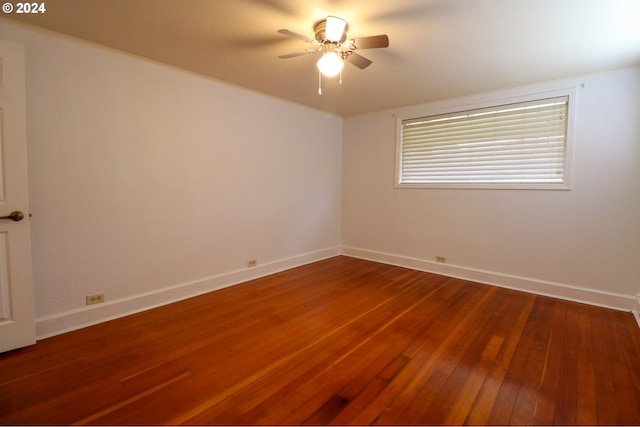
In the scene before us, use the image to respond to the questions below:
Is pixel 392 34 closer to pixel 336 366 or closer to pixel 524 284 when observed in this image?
pixel 336 366

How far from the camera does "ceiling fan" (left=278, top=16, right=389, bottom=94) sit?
79.6 inches

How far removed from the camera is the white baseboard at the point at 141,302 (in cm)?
239

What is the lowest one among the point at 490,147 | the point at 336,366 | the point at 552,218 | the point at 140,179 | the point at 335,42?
the point at 336,366

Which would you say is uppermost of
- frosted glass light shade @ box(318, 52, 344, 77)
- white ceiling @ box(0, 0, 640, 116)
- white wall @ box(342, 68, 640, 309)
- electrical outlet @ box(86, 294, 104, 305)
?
white ceiling @ box(0, 0, 640, 116)

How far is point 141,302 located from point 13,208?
4.22 feet

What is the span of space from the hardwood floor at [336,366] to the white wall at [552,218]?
1.27 feet

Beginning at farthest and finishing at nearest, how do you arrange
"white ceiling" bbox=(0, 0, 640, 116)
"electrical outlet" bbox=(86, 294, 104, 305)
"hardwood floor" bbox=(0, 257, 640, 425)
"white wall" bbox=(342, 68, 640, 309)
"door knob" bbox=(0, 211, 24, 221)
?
"white wall" bbox=(342, 68, 640, 309) → "electrical outlet" bbox=(86, 294, 104, 305) → "door knob" bbox=(0, 211, 24, 221) → "white ceiling" bbox=(0, 0, 640, 116) → "hardwood floor" bbox=(0, 257, 640, 425)

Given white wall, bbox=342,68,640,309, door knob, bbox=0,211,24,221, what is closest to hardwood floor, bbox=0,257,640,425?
white wall, bbox=342,68,640,309

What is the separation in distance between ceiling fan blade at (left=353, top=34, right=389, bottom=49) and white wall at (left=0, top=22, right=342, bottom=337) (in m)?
1.95

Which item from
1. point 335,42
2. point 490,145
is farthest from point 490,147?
point 335,42

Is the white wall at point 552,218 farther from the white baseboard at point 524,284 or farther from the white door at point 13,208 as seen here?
the white door at point 13,208

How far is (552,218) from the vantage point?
330 centimetres

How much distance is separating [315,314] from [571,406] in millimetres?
1909

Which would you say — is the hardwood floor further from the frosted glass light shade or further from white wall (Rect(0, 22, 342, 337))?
the frosted glass light shade
